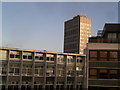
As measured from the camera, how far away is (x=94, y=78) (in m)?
20.5

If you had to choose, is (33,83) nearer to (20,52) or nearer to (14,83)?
(14,83)

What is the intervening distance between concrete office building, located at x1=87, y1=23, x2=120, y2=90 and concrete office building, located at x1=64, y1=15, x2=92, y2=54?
88.9 meters

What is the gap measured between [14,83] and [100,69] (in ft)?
33.5

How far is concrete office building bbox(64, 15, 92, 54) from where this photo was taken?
11119 cm

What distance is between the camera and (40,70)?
25.7 metres

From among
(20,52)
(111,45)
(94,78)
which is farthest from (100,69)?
(20,52)

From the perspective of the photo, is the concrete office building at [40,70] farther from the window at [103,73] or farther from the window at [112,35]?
the window at [112,35]

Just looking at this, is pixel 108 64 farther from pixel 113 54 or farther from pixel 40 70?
pixel 40 70

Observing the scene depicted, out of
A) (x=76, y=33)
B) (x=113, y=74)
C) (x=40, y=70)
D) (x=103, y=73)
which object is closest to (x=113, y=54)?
(x=113, y=74)

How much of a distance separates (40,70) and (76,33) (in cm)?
8819

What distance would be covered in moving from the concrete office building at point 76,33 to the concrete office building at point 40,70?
269 feet

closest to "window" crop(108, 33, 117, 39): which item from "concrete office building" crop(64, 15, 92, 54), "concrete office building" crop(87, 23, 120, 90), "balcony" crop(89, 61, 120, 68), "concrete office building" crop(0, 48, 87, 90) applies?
"concrete office building" crop(87, 23, 120, 90)

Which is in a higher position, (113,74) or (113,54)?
(113,54)

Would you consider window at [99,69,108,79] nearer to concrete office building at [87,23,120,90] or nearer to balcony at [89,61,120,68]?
concrete office building at [87,23,120,90]
